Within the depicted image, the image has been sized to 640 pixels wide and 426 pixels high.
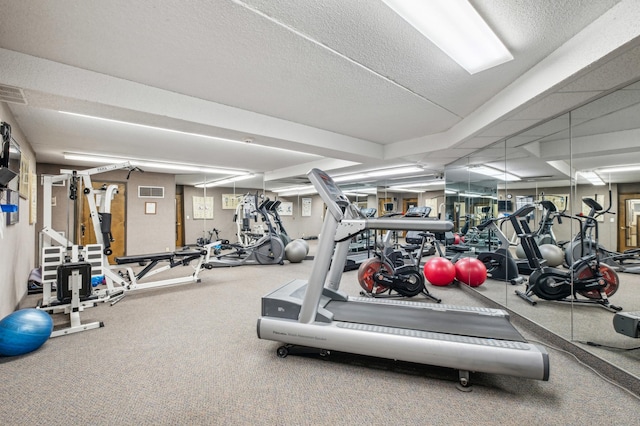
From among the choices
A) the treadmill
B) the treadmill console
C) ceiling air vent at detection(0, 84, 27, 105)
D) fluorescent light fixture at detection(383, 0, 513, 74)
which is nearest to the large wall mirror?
the treadmill

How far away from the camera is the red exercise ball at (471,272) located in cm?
406

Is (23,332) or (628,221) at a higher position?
(628,221)

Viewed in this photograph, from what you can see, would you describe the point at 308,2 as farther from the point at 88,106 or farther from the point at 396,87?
the point at 88,106

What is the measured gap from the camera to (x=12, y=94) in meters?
2.46

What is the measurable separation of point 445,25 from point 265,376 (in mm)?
2757

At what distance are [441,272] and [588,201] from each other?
7.05 ft

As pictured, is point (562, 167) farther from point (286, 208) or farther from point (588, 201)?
point (286, 208)

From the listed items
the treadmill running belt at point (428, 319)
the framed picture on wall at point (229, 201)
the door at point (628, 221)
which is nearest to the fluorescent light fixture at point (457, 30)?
the door at point (628, 221)

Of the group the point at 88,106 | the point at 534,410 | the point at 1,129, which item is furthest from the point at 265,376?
the point at 88,106

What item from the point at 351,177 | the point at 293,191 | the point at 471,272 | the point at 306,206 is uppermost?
the point at 351,177

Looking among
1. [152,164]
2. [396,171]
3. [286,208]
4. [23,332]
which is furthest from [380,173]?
[23,332]

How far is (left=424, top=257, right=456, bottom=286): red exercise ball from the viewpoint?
4.32 meters

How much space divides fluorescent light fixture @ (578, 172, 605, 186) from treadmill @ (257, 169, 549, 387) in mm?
1425

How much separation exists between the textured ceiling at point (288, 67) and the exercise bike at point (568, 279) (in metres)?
1.34
